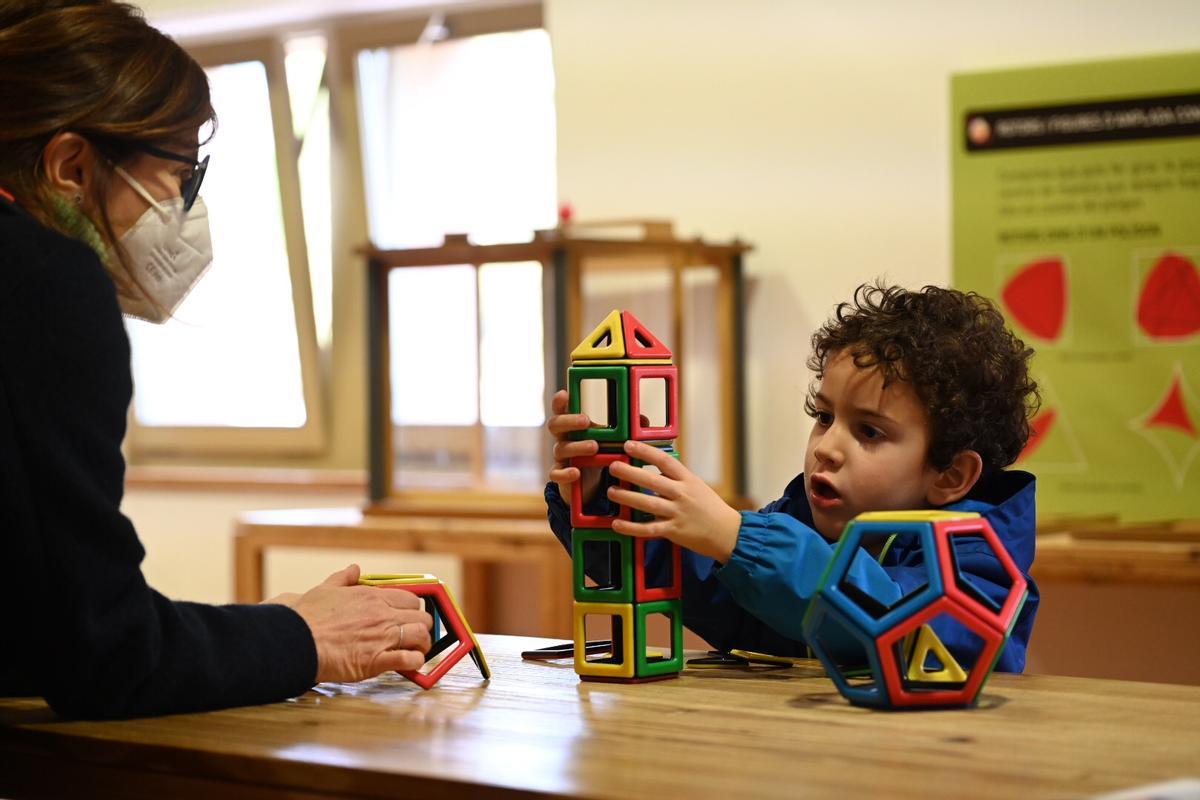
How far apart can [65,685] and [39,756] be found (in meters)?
0.06

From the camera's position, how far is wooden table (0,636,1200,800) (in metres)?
0.92

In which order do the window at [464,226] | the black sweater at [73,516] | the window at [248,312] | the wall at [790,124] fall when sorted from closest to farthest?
1. the black sweater at [73,516]
2. the wall at [790,124]
3. the window at [464,226]
4. the window at [248,312]

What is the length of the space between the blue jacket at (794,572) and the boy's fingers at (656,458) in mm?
76

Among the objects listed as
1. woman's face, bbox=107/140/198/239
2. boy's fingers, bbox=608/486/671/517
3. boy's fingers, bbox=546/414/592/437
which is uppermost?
woman's face, bbox=107/140/198/239

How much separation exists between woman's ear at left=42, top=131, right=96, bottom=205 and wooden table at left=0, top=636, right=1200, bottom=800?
0.47 metres

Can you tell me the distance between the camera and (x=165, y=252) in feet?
4.83

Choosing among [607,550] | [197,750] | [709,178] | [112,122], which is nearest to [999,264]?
[709,178]

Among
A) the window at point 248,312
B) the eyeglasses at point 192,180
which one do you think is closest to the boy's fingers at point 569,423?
the eyeglasses at point 192,180

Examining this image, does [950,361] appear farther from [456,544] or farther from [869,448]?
[456,544]

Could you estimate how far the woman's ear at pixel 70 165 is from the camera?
1271mm

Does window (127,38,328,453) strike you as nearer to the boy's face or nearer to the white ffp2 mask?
the white ffp2 mask

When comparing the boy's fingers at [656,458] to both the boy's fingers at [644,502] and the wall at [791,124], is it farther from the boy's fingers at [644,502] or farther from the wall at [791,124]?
the wall at [791,124]

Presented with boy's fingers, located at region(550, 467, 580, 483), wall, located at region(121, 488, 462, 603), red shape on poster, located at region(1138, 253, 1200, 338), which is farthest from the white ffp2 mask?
wall, located at region(121, 488, 462, 603)

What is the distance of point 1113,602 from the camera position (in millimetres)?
3160
